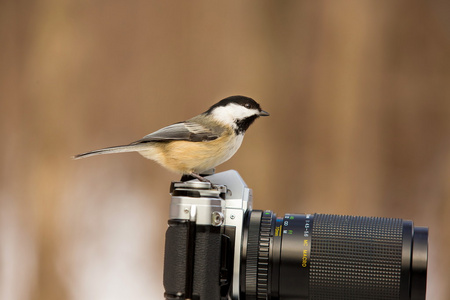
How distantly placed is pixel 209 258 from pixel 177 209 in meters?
0.08

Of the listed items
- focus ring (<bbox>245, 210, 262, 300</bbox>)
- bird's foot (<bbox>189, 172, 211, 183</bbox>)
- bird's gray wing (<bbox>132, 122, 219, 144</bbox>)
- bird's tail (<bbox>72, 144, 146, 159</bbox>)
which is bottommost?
focus ring (<bbox>245, 210, 262, 300</bbox>)

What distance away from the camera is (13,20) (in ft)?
4.29

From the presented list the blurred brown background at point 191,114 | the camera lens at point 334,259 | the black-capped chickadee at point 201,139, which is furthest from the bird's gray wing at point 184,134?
the blurred brown background at point 191,114

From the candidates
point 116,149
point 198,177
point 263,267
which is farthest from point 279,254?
point 116,149

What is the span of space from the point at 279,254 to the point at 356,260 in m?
0.11

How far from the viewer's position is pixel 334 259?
78 centimetres

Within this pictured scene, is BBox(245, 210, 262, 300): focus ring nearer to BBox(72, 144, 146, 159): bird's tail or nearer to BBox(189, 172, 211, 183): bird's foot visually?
BBox(189, 172, 211, 183): bird's foot

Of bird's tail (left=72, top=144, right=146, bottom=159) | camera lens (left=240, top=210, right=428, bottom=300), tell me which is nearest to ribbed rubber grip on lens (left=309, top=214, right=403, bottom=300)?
camera lens (left=240, top=210, right=428, bottom=300)

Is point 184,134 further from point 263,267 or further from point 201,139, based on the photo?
point 263,267

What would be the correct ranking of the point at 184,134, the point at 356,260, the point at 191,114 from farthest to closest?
the point at 191,114 < the point at 184,134 < the point at 356,260

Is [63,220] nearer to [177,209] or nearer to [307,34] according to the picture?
[177,209]

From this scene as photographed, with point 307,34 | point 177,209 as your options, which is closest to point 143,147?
point 177,209

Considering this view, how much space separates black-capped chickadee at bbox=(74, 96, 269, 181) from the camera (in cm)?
87

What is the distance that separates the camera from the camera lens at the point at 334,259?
76 cm
